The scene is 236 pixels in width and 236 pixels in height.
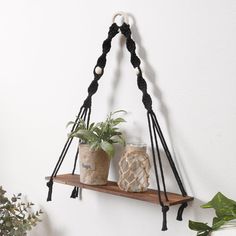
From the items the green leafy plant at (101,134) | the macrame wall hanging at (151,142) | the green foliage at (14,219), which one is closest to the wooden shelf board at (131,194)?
the macrame wall hanging at (151,142)

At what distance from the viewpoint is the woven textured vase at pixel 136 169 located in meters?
1.12

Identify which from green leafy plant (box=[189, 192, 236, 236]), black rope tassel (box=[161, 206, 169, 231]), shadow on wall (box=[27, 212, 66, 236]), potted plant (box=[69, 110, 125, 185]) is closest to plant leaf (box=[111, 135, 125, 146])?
potted plant (box=[69, 110, 125, 185])

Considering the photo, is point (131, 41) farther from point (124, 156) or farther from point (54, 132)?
point (54, 132)

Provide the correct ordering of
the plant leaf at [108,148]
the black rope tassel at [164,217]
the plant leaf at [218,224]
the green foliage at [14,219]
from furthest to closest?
the green foliage at [14,219] → the plant leaf at [108,148] → the black rope tassel at [164,217] → the plant leaf at [218,224]

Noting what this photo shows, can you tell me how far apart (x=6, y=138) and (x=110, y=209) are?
726mm

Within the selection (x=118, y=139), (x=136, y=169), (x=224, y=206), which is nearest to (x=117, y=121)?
(x=118, y=139)

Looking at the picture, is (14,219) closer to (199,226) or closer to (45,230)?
(45,230)

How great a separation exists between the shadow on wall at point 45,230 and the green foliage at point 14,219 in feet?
0.10

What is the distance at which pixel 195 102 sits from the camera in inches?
43.2

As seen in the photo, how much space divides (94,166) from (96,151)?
0.16 feet

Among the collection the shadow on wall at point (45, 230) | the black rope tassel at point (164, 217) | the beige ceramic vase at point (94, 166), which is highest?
the beige ceramic vase at point (94, 166)

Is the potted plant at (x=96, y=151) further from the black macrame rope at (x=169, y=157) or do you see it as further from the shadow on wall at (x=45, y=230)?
the shadow on wall at (x=45, y=230)

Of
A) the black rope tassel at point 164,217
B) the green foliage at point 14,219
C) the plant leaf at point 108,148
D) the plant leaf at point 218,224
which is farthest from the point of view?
the green foliage at point 14,219

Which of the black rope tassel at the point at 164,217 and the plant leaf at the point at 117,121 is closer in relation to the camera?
the black rope tassel at the point at 164,217
